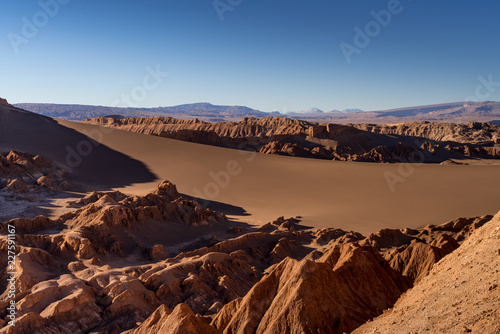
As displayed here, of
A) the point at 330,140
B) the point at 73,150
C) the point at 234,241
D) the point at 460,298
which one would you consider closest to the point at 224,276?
the point at 234,241

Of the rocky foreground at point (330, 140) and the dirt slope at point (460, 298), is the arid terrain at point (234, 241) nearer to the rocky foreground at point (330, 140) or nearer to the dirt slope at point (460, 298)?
the dirt slope at point (460, 298)

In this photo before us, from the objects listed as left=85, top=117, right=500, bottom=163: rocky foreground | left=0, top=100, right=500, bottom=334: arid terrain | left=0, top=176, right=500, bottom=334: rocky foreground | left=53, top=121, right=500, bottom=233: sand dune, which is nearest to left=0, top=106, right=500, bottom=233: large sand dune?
left=53, top=121, right=500, bottom=233: sand dune

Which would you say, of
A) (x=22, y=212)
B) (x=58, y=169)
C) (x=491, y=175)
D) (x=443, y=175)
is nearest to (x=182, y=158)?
(x=58, y=169)

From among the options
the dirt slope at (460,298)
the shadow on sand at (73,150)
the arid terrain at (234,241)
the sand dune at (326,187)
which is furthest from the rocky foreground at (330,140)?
the dirt slope at (460,298)

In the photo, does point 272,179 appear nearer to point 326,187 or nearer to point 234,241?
point 326,187

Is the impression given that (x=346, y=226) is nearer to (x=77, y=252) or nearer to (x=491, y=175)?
(x=77, y=252)
